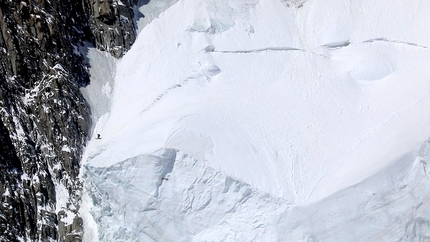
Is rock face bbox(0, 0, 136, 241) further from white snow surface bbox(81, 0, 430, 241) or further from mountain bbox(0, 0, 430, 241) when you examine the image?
white snow surface bbox(81, 0, 430, 241)

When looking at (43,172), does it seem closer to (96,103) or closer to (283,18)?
(96,103)

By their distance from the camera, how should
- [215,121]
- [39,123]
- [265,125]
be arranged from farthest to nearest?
[39,123], [265,125], [215,121]

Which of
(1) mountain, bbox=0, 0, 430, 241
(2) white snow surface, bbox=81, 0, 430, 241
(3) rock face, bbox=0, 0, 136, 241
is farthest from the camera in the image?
(3) rock face, bbox=0, 0, 136, 241

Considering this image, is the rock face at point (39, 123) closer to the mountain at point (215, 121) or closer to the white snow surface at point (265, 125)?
the mountain at point (215, 121)

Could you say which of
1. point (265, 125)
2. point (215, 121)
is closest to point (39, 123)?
point (215, 121)

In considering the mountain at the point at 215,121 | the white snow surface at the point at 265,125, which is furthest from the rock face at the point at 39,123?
the white snow surface at the point at 265,125

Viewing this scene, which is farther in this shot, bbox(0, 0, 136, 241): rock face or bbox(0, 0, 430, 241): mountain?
bbox(0, 0, 136, 241): rock face

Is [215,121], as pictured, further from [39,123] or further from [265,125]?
[39,123]

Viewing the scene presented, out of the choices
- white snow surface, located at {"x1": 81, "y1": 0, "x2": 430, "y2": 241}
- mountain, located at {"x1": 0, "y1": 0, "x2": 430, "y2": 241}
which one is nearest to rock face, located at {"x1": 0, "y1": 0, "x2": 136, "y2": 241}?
mountain, located at {"x1": 0, "y1": 0, "x2": 430, "y2": 241}
